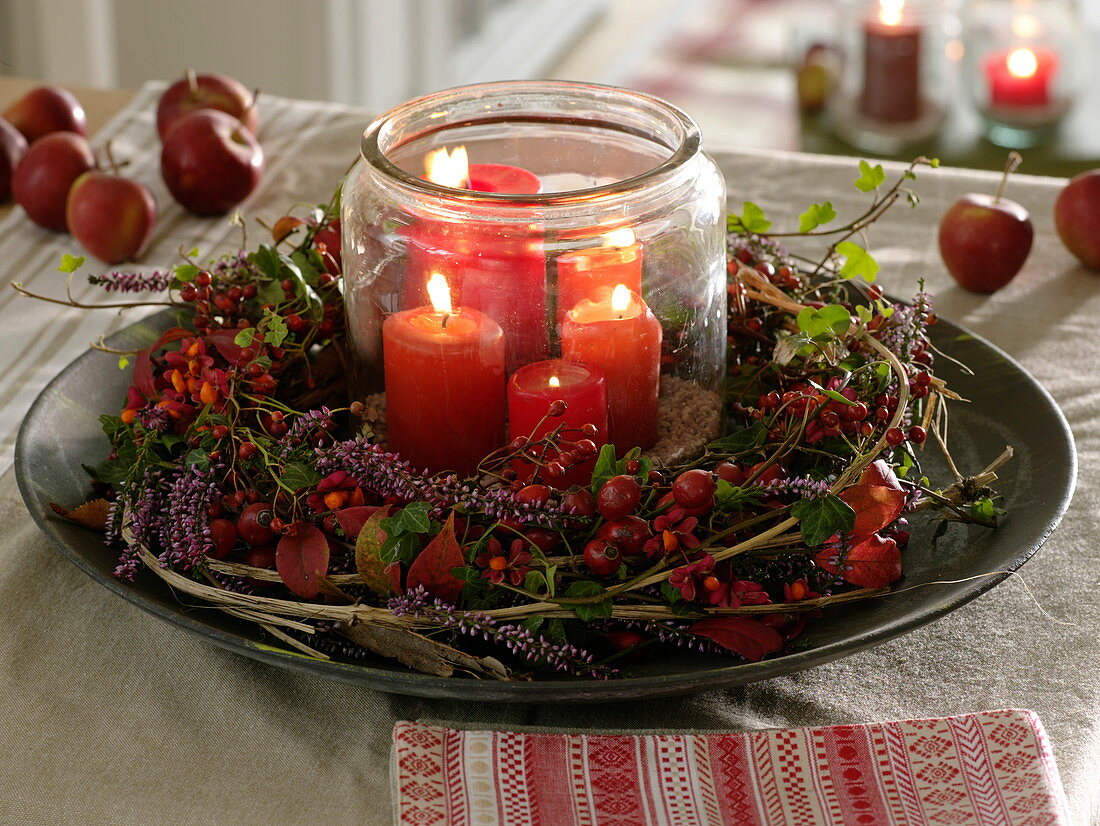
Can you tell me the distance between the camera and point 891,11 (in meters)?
1.69

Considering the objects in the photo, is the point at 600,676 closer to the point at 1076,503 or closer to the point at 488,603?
the point at 488,603

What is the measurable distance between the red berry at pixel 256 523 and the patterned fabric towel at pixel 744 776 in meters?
0.12

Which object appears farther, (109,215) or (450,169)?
(109,215)

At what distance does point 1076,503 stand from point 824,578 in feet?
0.78

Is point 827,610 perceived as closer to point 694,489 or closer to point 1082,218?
point 694,489

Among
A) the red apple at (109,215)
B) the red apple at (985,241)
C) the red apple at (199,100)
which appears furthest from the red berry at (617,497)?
the red apple at (199,100)

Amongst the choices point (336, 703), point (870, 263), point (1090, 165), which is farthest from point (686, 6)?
point (336, 703)

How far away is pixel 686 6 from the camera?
3.44 m

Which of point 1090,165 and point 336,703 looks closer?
point 336,703

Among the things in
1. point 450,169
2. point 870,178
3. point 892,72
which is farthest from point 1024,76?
point 450,169

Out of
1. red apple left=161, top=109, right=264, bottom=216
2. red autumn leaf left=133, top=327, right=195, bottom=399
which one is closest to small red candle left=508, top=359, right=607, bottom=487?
red autumn leaf left=133, top=327, right=195, bottom=399

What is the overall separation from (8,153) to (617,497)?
0.82 m

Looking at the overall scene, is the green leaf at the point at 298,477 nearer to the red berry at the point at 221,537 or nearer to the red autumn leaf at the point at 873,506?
the red berry at the point at 221,537

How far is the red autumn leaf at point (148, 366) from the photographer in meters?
0.69
